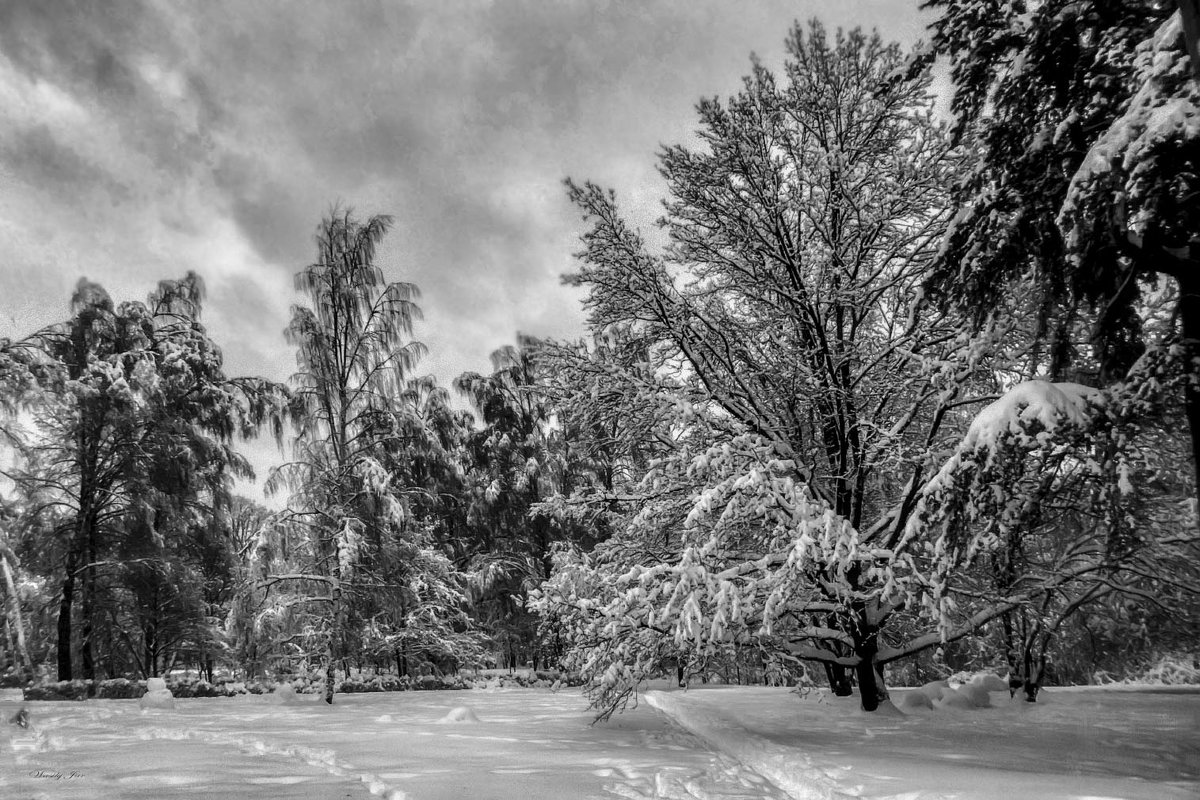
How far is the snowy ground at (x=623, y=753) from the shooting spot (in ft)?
14.1

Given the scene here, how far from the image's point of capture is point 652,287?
29.6 ft

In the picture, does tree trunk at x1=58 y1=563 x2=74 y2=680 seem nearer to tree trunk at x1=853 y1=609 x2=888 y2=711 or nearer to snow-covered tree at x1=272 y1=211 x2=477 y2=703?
snow-covered tree at x1=272 y1=211 x2=477 y2=703

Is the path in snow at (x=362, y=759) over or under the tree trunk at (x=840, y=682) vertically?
over

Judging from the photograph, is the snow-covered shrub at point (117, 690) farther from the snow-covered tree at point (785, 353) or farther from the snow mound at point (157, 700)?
the snow-covered tree at point (785, 353)

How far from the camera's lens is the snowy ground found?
4293 mm

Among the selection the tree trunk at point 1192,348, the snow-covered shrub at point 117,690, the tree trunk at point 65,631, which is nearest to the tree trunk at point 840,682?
the tree trunk at point 1192,348

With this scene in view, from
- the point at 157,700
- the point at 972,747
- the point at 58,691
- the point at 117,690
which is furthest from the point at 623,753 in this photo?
the point at 117,690

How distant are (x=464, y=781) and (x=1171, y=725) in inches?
345

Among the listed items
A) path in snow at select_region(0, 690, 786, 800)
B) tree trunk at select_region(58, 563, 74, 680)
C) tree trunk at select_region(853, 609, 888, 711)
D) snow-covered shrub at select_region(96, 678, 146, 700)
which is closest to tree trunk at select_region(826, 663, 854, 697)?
tree trunk at select_region(853, 609, 888, 711)

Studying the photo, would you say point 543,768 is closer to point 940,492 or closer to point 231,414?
point 940,492

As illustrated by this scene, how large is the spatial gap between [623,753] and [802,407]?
5436 millimetres

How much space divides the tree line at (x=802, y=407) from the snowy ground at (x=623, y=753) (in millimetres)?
947

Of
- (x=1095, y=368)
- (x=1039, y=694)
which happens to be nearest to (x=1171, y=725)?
(x=1039, y=694)

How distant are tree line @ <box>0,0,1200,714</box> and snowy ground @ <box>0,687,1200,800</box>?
947 mm
